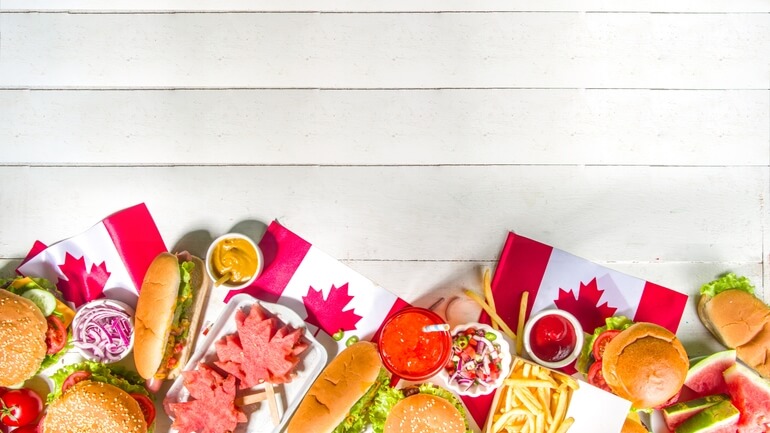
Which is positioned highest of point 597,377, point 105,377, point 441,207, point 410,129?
point 410,129

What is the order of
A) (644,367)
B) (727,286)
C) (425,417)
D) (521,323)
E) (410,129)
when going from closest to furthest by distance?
1. (644,367)
2. (425,417)
3. (521,323)
4. (727,286)
5. (410,129)

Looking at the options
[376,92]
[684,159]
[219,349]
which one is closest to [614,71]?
[684,159]

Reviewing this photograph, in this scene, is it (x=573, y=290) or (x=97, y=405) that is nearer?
(x=97, y=405)

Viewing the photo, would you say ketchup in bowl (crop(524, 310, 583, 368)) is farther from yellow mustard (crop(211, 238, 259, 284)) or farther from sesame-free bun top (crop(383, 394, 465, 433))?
yellow mustard (crop(211, 238, 259, 284))

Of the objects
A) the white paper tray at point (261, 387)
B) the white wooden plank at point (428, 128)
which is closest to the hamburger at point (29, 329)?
the white paper tray at point (261, 387)

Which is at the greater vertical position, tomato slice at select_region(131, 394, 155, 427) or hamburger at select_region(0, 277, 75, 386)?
hamburger at select_region(0, 277, 75, 386)

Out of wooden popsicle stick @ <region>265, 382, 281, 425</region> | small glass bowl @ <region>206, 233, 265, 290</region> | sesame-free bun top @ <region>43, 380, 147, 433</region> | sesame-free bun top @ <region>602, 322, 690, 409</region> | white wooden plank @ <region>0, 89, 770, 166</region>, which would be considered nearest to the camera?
sesame-free bun top @ <region>602, 322, 690, 409</region>

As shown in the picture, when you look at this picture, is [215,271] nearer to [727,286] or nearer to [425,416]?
[425,416]

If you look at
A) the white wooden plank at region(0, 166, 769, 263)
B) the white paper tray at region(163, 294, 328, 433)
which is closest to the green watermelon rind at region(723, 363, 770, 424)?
the white wooden plank at region(0, 166, 769, 263)

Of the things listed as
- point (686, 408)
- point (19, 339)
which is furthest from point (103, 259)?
point (686, 408)
